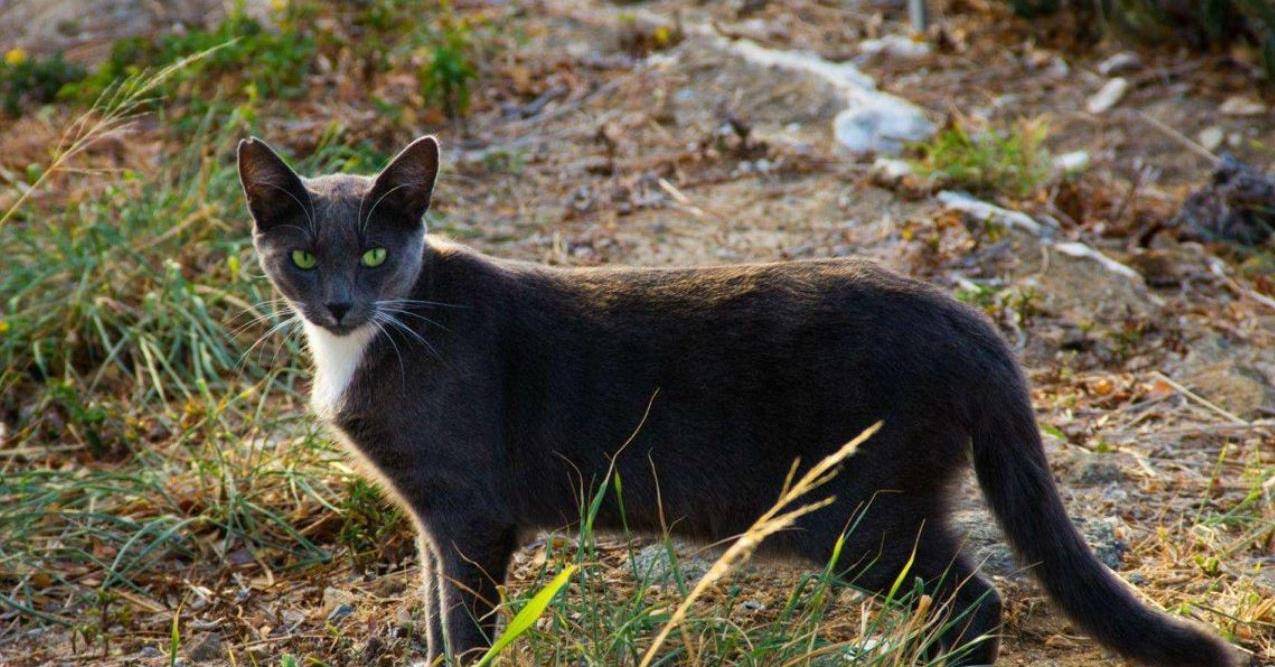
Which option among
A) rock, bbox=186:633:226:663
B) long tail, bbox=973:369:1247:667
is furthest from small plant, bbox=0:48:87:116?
long tail, bbox=973:369:1247:667

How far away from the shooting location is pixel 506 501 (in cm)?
307

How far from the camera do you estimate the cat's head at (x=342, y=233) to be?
304 centimetres

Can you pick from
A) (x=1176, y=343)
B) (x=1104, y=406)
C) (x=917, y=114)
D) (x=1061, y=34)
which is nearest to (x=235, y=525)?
(x=1104, y=406)

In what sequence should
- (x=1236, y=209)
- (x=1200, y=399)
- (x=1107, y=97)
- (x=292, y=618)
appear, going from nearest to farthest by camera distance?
(x=292, y=618)
(x=1200, y=399)
(x=1236, y=209)
(x=1107, y=97)

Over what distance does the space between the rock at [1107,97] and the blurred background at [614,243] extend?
0.04 m

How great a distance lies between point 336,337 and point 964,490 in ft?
5.74

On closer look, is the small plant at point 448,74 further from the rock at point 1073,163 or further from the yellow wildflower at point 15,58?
the rock at point 1073,163

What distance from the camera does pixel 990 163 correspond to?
5.61 metres

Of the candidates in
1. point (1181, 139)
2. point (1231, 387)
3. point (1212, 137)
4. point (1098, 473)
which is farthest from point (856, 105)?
point (1098, 473)

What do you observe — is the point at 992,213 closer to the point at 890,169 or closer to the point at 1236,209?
the point at 890,169

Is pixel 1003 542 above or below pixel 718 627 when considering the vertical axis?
below

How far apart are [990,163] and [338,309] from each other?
344 centimetres

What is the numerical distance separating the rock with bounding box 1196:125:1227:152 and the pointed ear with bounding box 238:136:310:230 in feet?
16.6

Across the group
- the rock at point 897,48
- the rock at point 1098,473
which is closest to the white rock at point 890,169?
the rock at point 897,48
